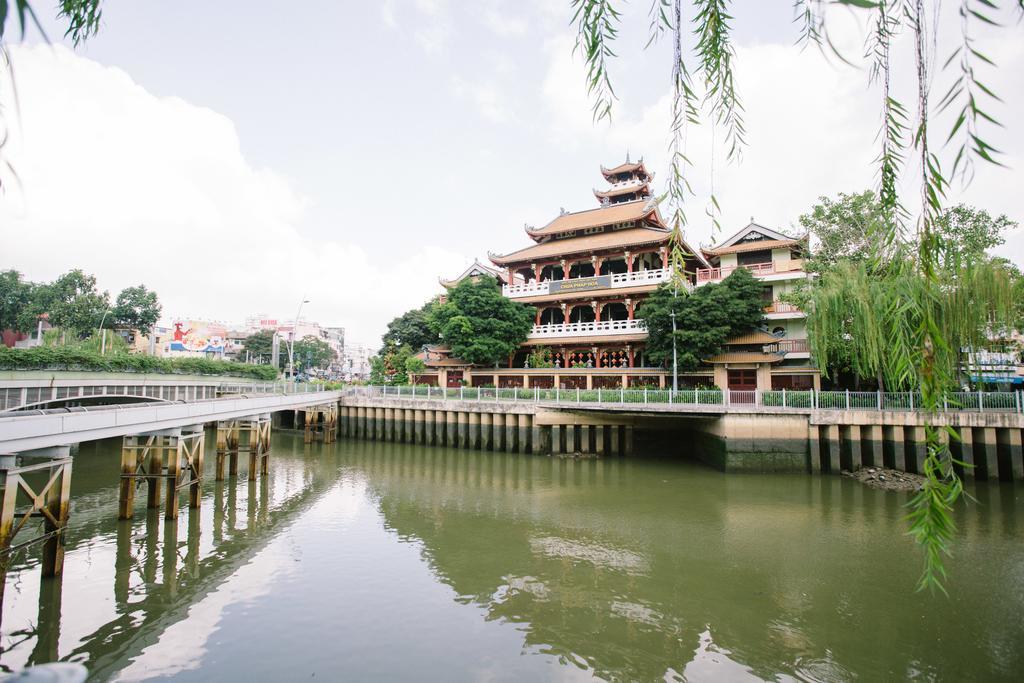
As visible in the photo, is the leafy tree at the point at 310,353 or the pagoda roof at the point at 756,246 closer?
the pagoda roof at the point at 756,246

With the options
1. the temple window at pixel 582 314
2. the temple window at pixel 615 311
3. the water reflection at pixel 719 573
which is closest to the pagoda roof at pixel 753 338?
the temple window at pixel 615 311

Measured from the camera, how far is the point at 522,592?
9.24 metres

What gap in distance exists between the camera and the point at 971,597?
893cm

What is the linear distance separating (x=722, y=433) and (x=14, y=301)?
5615 cm

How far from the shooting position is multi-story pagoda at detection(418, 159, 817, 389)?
86.6 ft

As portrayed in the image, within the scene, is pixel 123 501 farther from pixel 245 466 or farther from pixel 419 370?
pixel 419 370

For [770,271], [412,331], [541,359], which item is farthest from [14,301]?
[770,271]

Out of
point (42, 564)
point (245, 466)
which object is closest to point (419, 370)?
point (245, 466)

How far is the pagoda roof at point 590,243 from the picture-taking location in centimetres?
3018

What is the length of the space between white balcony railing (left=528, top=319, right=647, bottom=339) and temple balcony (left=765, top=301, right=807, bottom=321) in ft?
21.8

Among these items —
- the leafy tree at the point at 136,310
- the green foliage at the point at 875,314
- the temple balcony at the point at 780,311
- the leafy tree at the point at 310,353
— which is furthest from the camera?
the leafy tree at the point at 310,353

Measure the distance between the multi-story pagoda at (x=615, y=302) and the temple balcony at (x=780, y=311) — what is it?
0.06 m

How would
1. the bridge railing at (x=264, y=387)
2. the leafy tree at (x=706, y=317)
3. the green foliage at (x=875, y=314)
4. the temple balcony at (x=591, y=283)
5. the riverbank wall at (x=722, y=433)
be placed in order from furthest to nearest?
the temple balcony at (x=591, y=283)
the leafy tree at (x=706, y=317)
the bridge railing at (x=264, y=387)
the riverbank wall at (x=722, y=433)
the green foliage at (x=875, y=314)

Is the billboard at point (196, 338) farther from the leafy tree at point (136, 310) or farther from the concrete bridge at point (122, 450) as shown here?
the concrete bridge at point (122, 450)
